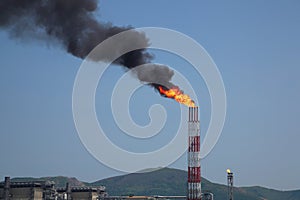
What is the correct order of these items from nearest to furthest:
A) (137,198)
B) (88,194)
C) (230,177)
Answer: (230,177) < (88,194) < (137,198)

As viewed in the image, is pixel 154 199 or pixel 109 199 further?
pixel 154 199

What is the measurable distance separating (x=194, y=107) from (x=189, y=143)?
7.95 meters

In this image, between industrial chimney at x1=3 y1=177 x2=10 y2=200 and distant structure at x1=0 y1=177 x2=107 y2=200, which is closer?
industrial chimney at x1=3 y1=177 x2=10 y2=200

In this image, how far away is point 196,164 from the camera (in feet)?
369

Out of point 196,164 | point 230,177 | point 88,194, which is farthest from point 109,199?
point 196,164

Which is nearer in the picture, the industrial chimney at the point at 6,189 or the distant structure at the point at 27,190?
the industrial chimney at the point at 6,189

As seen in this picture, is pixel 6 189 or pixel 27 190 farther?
pixel 27 190

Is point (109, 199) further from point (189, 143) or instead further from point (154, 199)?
point (189, 143)

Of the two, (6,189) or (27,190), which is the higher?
(6,189)

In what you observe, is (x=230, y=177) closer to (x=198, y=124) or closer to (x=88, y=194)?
(x=198, y=124)

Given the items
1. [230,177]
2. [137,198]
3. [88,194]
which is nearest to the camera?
[230,177]

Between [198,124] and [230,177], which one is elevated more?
[198,124]

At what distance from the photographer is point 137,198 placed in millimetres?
181375

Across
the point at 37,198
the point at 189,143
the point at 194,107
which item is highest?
the point at 194,107
